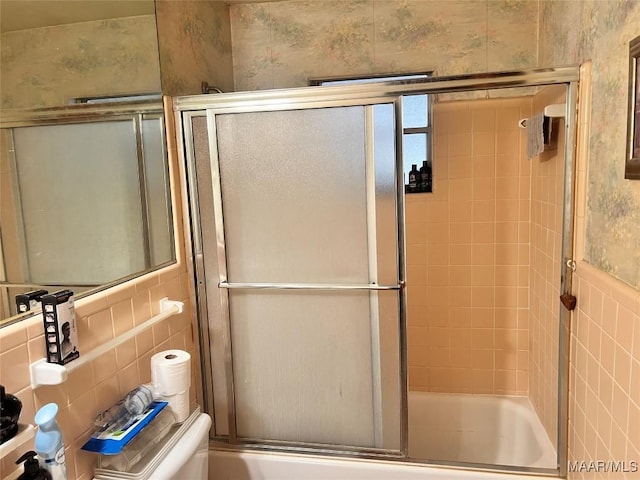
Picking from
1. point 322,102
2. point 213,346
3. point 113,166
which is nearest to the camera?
point 322,102

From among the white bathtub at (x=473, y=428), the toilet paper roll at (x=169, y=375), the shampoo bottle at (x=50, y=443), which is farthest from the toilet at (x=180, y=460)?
the white bathtub at (x=473, y=428)

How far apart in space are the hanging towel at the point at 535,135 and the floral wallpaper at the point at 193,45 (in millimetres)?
1505

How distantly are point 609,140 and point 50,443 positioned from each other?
1667 mm

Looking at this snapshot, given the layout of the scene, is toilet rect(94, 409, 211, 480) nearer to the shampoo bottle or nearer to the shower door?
the shampoo bottle

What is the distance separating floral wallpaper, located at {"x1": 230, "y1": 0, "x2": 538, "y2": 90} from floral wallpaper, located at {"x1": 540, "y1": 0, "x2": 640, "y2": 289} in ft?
2.08

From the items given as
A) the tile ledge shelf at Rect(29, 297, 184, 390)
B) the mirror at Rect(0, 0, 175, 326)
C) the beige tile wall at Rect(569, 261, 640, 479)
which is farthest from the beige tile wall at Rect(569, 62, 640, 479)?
the mirror at Rect(0, 0, 175, 326)

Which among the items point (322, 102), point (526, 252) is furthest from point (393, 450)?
point (322, 102)

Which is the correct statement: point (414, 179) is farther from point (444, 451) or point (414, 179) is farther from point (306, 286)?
point (444, 451)

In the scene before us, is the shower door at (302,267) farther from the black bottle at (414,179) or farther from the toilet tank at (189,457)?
the black bottle at (414,179)

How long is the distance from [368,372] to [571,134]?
1.14 m

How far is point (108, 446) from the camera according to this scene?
1202mm

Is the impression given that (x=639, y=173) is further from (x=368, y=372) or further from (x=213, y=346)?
(x=213, y=346)

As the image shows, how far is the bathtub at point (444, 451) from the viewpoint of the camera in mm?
1755

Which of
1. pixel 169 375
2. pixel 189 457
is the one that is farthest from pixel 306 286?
pixel 189 457
